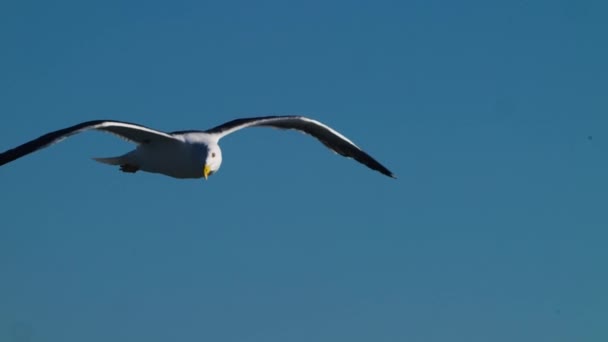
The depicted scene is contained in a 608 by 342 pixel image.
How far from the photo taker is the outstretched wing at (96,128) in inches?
820

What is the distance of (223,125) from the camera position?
24750 mm

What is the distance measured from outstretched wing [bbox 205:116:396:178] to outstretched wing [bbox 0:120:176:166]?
126 cm

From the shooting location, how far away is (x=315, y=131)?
2677 centimetres

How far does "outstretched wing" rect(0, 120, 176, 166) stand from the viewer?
20.8m

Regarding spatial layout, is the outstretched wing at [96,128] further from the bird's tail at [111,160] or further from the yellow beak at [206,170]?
the yellow beak at [206,170]

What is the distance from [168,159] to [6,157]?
310 centimetres

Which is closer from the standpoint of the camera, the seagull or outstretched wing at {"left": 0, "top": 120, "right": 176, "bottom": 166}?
outstretched wing at {"left": 0, "top": 120, "right": 176, "bottom": 166}

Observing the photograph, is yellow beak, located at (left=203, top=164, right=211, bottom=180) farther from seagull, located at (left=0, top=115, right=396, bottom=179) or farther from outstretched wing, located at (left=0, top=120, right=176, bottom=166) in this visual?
outstretched wing, located at (left=0, top=120, right=176, bottom=166)

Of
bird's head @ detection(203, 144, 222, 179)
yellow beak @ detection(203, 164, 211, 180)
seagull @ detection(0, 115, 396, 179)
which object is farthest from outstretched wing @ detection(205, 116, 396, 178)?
yellow beak @ detection(203, 164, 211, 180)

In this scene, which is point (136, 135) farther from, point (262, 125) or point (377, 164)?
point (377, 164)

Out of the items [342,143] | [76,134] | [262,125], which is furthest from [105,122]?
[342,143]

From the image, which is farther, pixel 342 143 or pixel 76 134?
pixel 342 143

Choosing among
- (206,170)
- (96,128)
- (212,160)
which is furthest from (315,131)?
(96,128)

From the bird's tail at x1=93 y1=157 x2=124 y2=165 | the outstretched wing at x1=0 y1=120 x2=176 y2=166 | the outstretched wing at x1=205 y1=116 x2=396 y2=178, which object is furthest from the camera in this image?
the outstretched wing at x1=205 y1=116 x2=396 y2=178
